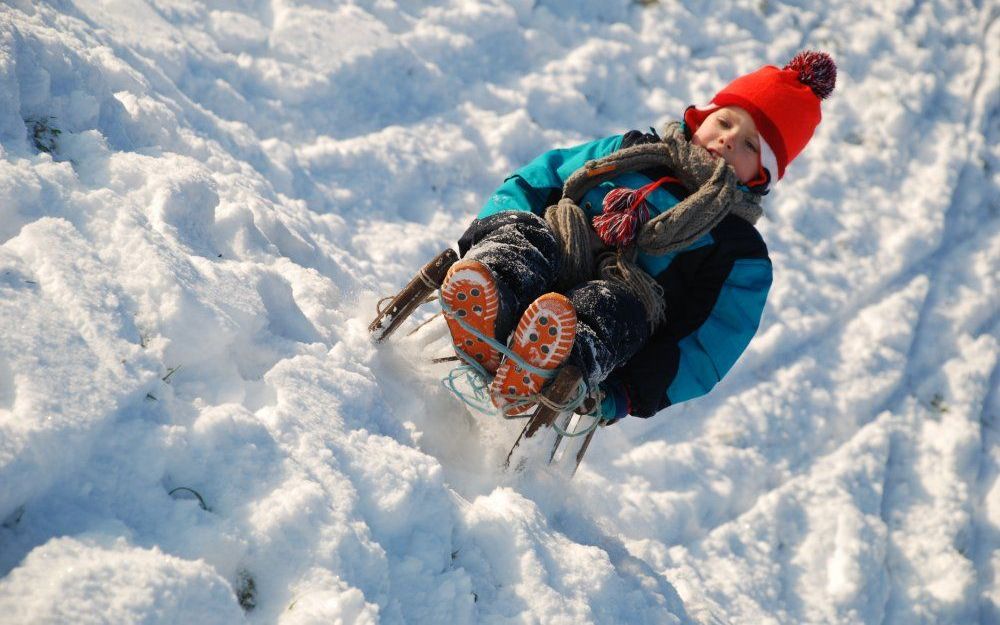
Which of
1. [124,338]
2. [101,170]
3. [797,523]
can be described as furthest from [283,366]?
[797,523]

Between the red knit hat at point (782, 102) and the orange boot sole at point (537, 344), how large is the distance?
947 millimetres

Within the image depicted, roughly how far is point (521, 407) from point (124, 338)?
91cm

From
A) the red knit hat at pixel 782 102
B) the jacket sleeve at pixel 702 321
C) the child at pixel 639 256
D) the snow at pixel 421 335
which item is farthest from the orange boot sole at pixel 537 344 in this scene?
the red knit hat at pixel 782 102

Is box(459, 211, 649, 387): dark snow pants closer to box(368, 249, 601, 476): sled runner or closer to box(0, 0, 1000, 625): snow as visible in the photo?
box(368, 249, 601, 476): sled runner

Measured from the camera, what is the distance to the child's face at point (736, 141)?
2.25 metres

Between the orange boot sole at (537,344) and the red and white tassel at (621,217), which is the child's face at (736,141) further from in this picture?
the orange boot sole at (537,344)

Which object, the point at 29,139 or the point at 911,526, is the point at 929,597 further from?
the point at 29,139

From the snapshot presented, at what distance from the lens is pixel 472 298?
1.74 m

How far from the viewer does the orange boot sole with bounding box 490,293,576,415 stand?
1690mm

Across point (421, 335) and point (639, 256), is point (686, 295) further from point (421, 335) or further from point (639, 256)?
point (421, 335)

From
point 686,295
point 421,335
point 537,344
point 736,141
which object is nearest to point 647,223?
point 686,295

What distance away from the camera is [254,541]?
134cm

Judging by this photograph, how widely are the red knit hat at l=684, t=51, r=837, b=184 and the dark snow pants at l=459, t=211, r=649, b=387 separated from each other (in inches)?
28.0

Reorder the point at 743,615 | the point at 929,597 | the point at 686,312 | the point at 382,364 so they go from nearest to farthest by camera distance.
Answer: the point at 382,364
the point at 686,312
the point at 743,615
the point at 929,597
